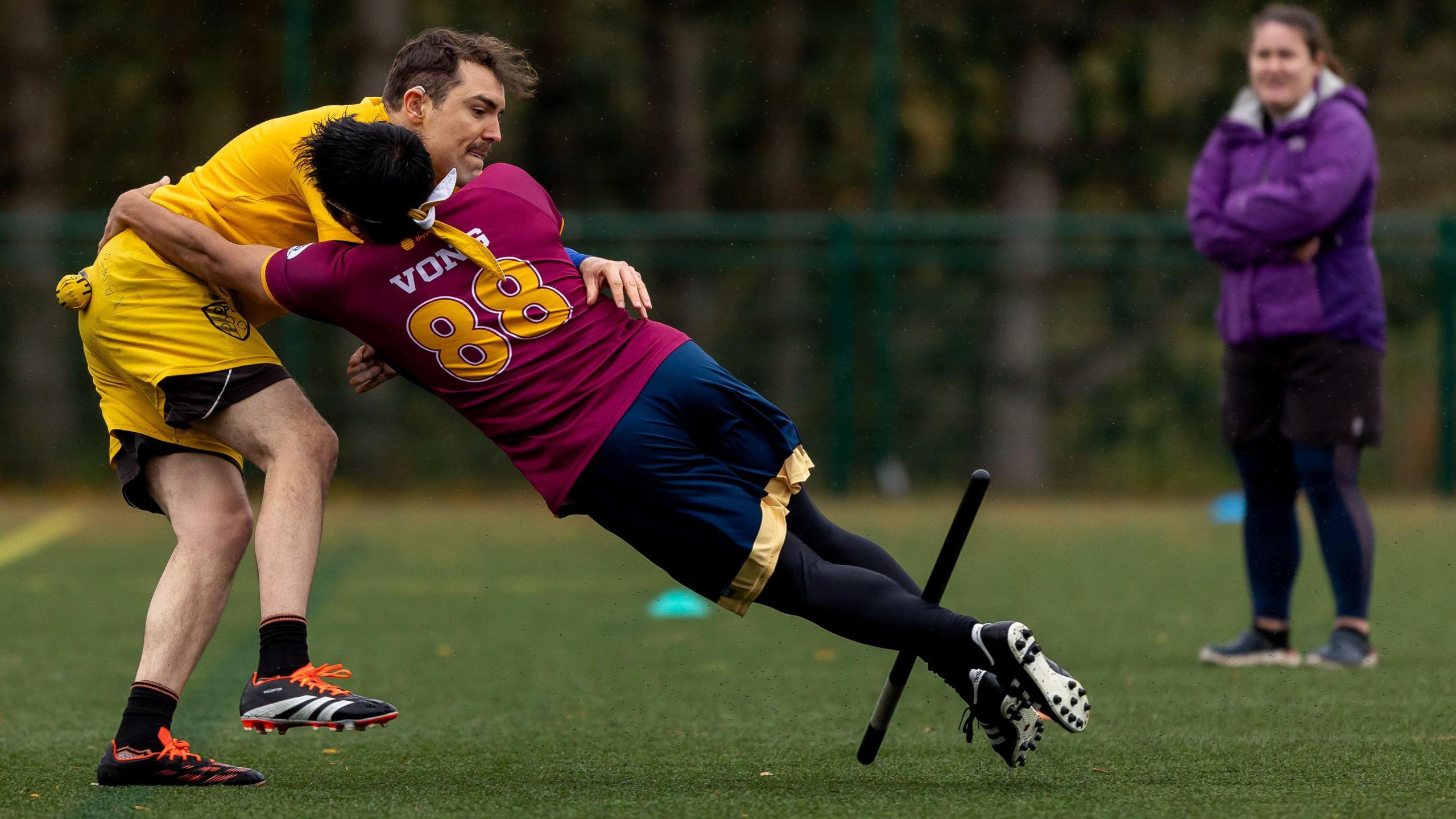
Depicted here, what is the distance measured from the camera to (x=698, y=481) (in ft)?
12.6

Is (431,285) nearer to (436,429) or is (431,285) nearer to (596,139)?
(436,429)

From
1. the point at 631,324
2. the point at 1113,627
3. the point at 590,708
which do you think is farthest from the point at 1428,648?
the point at 631,324

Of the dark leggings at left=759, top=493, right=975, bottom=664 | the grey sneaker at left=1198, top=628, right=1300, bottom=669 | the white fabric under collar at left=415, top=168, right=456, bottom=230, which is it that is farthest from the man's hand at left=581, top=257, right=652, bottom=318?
the grey sneaker at left=1198, top=628, right=1300, bottom=669

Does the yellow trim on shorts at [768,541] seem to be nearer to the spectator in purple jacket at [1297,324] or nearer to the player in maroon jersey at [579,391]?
the player in maroon jersey at [579,391]

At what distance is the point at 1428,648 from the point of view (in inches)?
239

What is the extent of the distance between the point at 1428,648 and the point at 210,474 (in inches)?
154

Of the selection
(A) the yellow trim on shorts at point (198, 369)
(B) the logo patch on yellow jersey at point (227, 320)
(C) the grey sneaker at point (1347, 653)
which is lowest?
(C) the grey sneaker at point (1347, 653)

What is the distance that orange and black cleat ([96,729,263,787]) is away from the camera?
3.92 meters

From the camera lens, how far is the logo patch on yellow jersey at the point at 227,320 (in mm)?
4102

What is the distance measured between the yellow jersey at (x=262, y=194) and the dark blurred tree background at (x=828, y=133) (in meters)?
8.61

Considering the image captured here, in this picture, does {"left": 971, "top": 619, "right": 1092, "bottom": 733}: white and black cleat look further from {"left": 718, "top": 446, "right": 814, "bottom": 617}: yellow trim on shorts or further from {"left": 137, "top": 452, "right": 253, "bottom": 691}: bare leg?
{"left": 137, "top": 452, "right": 253, "bottom": 691}: bare leg

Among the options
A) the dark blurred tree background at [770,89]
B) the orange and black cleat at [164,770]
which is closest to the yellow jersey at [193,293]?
the orange and black cleat at [164,770]

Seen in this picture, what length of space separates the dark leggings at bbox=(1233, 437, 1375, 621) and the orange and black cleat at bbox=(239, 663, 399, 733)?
3154 mm

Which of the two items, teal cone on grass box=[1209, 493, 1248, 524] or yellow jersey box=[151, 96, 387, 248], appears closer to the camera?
yellow jersey box=[151, 96, 387, 248]
